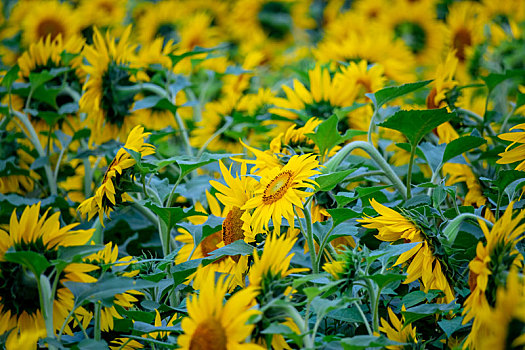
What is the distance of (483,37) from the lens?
180 cm

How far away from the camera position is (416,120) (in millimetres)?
804

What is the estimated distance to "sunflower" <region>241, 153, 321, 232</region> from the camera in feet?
2.27

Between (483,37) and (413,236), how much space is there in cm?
134

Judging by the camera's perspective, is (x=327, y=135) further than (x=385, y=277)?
Yes

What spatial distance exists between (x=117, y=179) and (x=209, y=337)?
12.7 inches

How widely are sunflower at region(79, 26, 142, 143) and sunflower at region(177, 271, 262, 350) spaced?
66 cm

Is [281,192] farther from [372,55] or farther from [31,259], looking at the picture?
[372,55]

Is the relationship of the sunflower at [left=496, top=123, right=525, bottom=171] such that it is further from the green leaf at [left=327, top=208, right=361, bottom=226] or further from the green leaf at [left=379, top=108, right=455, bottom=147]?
the green leaf at [left=327, top=208, right=361, bottom=226]

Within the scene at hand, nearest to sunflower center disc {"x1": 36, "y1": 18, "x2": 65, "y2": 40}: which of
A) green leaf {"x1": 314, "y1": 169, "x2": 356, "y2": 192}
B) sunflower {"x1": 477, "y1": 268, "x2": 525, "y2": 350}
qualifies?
green leaf {"x1": 314, "y1": 169, "x2": 356, "y2": 192}

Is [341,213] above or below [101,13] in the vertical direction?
below

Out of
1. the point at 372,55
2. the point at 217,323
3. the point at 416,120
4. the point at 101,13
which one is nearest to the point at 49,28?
the point at 101,13

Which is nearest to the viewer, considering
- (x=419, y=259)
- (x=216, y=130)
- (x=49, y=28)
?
(x=419, y=259)

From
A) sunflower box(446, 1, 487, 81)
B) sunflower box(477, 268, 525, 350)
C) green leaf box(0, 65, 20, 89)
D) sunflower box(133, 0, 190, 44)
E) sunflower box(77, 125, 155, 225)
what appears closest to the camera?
sunflower box(477, 268, 525, 350)

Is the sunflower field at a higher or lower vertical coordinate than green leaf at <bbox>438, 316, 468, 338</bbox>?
higher
